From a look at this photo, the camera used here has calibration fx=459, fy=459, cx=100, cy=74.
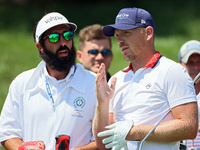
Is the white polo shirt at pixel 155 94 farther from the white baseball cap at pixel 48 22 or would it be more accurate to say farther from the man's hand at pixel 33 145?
the white baseball cap at pixel 48 22

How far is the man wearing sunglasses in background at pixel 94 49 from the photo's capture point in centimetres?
618

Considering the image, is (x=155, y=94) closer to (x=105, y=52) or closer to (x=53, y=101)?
(x=53, y=101)

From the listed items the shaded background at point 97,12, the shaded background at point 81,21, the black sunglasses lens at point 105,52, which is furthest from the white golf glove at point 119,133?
the shaded background at point 97,12

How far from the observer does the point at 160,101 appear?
3.96m

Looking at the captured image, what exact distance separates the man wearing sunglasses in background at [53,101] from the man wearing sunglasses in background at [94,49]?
1275 millimetres

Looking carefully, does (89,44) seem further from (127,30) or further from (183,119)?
(183,119)

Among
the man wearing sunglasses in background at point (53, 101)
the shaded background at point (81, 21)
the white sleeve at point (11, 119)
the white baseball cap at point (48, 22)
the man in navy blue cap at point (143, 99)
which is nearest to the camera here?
the man in navy blue cap at point (143, 99)

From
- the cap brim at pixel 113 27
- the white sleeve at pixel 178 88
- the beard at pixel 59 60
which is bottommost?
the white sleeve at pixel 178 88

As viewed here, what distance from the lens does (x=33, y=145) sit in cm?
424

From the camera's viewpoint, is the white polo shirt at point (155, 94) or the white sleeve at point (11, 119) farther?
the white sleeve at point (11, 119)

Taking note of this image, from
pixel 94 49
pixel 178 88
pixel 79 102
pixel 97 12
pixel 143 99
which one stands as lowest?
pixel 79 102

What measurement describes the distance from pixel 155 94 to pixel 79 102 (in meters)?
0.96

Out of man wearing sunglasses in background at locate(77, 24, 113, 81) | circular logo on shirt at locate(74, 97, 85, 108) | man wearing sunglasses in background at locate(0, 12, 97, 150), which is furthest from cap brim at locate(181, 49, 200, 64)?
circular logo on shirt at locate(74, 97, 85, 108)

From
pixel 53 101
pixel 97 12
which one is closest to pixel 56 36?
pixel 53 101
